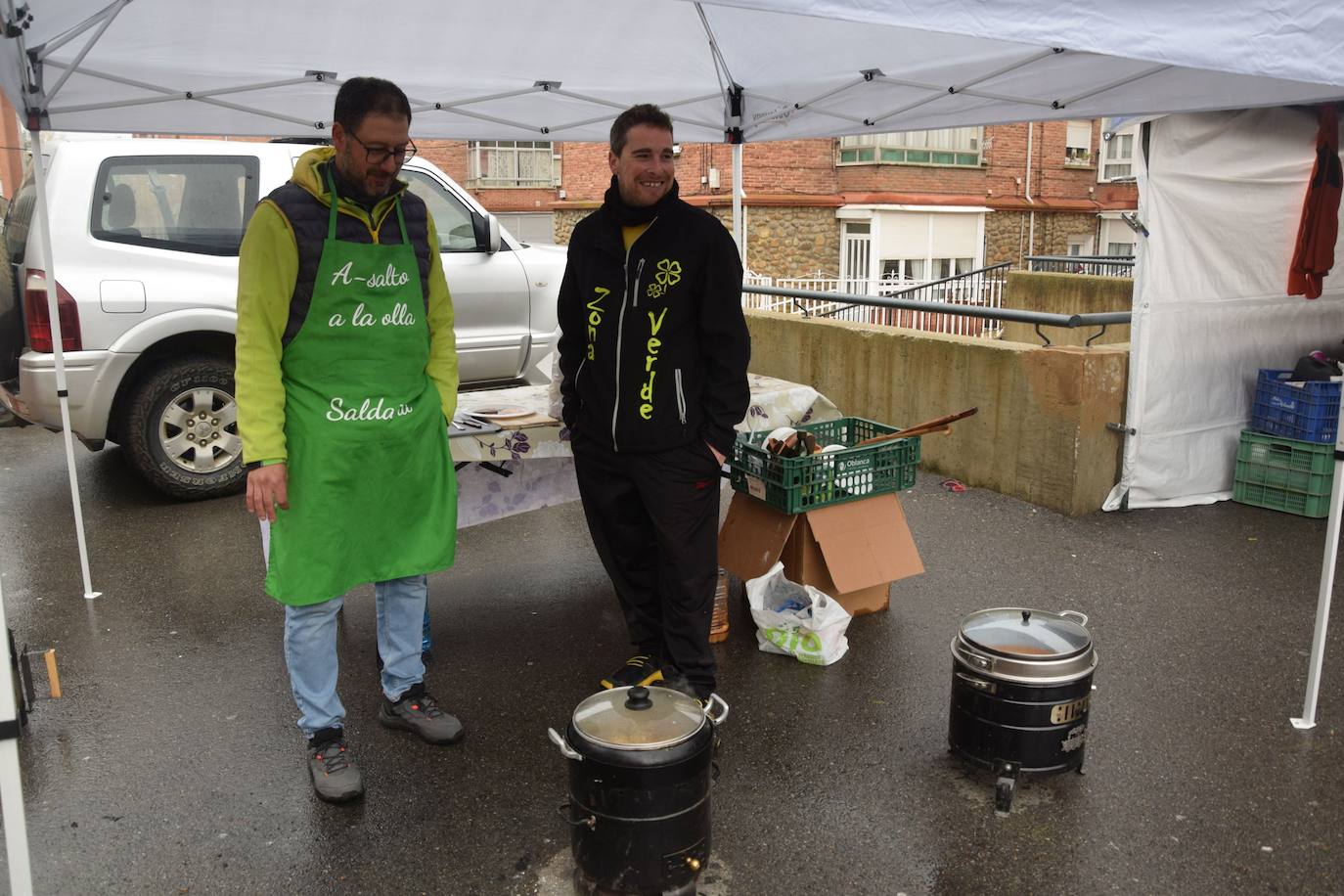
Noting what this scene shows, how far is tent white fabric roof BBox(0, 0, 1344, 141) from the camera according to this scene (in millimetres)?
4730

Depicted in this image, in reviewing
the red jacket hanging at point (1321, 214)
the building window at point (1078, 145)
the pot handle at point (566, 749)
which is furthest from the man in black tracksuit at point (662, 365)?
the building window at point (1078, 145)

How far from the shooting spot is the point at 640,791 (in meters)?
→ 2.67

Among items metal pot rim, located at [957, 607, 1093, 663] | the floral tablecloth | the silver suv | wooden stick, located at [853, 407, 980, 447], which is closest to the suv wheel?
the silver suv

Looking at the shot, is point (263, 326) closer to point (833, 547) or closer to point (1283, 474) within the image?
point (833, 547)

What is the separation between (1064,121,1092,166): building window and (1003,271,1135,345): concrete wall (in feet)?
47.3

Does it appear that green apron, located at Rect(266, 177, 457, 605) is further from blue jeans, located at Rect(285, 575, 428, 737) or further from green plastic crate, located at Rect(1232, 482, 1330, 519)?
green plastic crate, located at Rect(1232, 482, 1330, 519)

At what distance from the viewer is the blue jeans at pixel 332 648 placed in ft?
11.0

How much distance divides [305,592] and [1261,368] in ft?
20.3

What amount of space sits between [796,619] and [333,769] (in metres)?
1.95

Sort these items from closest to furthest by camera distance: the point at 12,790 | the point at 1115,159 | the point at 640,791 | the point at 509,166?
the point at 12,790, the point at 640,791, the point at 509,166, the point at 1115,159

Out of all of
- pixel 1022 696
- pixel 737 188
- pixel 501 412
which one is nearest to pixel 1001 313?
pixel 737 188

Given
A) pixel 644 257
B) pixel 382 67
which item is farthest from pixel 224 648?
pixel 382 67

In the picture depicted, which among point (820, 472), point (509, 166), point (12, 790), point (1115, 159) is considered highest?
point (1115, 159)

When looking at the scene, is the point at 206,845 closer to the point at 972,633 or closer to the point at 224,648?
the point at 224,648
